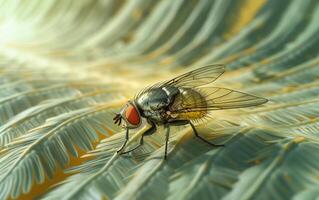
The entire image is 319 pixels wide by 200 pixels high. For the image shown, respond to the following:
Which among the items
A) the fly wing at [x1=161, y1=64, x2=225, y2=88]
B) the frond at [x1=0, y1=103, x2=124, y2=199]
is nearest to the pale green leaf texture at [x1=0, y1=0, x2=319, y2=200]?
the frond at [x1=0, y1=103, x2=124, y2=199]

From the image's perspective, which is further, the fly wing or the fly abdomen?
the fly wing

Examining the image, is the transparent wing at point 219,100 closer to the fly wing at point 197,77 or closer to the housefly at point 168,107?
the housefly at point 168,107

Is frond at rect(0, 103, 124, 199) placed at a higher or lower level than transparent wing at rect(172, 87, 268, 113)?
higher

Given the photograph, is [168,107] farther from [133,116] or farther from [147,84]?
[147,84]

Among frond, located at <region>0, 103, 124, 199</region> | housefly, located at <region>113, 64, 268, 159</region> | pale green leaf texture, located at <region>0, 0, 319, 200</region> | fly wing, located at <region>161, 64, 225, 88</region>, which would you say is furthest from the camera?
fly wing, located at <region>161, 64, 225, 88</region>

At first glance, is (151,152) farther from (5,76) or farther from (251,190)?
(5,76)

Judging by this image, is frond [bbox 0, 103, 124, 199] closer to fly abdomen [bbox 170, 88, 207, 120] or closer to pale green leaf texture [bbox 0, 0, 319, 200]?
pale green leaf texture [bbox 0, 0, 319, 200]
